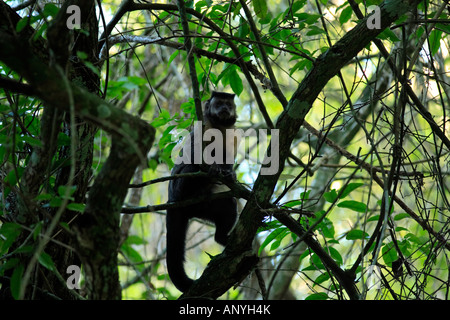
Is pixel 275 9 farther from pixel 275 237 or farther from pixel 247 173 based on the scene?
pixel 275 237

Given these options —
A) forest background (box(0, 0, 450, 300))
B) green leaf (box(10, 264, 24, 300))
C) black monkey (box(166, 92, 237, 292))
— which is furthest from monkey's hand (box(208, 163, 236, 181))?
green leaf (box(10, 264, 24, 300))

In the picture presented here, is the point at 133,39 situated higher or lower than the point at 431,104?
lower

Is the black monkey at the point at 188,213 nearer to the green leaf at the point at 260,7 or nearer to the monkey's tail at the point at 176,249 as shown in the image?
the monkey's tail at the point at 176,249

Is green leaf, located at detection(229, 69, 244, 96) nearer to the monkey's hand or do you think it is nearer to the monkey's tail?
the monkey's hand

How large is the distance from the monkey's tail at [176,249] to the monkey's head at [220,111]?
1366 millimetres

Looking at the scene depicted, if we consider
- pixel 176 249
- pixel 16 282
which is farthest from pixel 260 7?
pixel 16 282

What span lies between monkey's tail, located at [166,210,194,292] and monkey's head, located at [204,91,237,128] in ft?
4.48

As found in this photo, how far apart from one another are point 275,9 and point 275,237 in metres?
6.29

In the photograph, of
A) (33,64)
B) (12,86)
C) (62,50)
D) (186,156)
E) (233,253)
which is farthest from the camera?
(186,156)

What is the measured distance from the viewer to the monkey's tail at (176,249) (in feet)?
16.1

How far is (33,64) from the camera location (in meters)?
2.13

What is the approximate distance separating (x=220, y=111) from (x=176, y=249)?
5.89 feet

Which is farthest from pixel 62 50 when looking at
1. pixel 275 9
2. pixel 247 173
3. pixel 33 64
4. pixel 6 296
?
pixel 275 9

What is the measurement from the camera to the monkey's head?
5.84m
